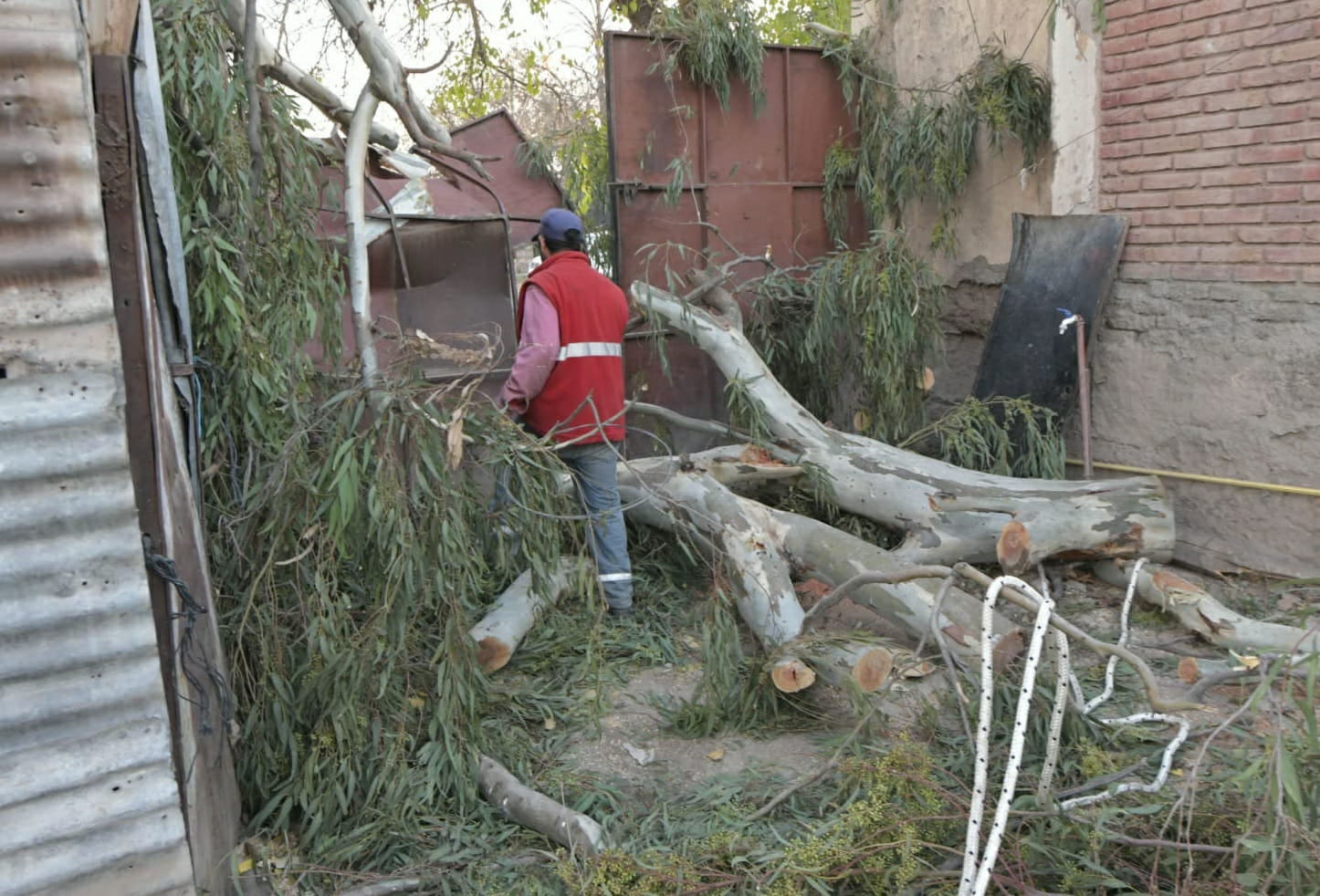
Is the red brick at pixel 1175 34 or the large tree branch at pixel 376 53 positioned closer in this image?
the large tree branch at pixel 376 53

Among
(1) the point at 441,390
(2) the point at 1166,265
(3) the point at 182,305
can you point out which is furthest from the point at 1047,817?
(2) the point at 1166,265

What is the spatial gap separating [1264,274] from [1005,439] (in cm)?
151

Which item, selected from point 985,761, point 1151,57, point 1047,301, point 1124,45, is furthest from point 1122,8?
point 985,761

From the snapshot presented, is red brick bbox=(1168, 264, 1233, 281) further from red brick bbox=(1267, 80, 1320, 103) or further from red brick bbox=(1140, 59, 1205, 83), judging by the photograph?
red brick bbox=(1140, 59, 1205, 83)

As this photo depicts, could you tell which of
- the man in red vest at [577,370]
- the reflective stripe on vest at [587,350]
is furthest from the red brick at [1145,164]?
the reflective stripe on vest at [587,350]

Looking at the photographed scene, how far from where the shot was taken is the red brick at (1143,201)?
19.4 ft

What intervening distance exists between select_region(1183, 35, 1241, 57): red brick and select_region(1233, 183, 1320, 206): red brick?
595 millimetres

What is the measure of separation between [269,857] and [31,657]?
129cm

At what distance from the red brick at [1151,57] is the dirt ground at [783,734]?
111 inches

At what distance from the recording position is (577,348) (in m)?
5.17

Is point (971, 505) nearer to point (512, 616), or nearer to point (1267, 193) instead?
point (1267, 193)

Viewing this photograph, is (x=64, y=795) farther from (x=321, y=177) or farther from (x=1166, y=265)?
(x=1166, y=265)

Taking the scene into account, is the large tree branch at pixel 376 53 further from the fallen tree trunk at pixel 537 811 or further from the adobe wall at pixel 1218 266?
the adobe wall at pixel 1218 266

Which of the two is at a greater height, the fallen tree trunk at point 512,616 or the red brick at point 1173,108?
the red brick at point 1173,108
